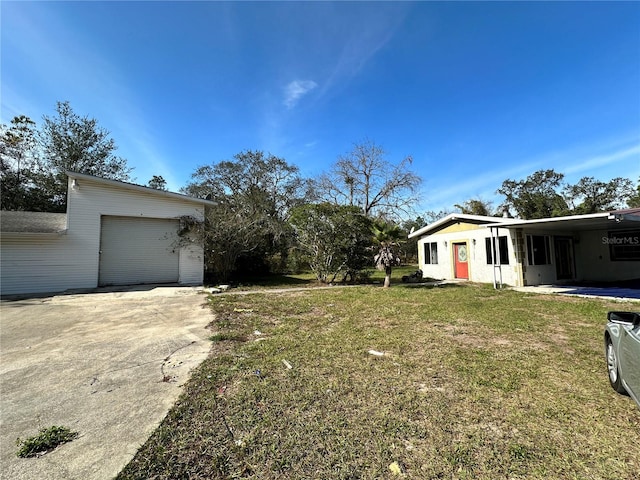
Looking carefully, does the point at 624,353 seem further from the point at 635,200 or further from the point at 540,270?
the point at 635,200

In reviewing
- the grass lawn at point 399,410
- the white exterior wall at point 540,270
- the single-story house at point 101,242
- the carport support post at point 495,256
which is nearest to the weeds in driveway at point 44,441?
the grass lawn at point 399,410

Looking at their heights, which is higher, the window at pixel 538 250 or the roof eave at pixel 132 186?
the roof eave at pixel 132 186

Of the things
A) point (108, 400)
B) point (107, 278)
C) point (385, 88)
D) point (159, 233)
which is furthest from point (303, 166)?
point (108, 400)

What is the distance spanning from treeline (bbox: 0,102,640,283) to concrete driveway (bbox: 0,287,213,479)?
685 centimetres

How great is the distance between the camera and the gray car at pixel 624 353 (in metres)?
2.43

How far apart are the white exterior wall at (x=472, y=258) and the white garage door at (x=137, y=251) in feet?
45.7

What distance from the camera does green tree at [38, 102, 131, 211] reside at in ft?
70.7

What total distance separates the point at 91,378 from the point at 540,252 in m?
16.1

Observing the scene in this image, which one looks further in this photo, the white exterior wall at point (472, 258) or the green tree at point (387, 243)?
the white exterior wall at point (472, 258)

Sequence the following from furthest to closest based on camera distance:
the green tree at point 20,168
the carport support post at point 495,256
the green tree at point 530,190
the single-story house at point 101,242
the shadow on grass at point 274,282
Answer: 1. the green tree at point 530,190
2. the green tree at point 20,168
3. the shadow on grass at point 274,282
4. the carport support post at point 495,256
5. the single-story house at point 101,242

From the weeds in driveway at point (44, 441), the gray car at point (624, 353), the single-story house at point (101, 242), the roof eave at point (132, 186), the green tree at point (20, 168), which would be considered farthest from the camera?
the green tree at point (20, 168)

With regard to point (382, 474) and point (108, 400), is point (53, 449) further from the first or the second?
point (382, 474)

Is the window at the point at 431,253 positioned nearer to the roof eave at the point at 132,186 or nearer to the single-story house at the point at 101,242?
the roof eave at the point at 132,186

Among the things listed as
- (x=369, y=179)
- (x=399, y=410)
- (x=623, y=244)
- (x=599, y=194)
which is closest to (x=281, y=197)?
(x=369, y=179)
